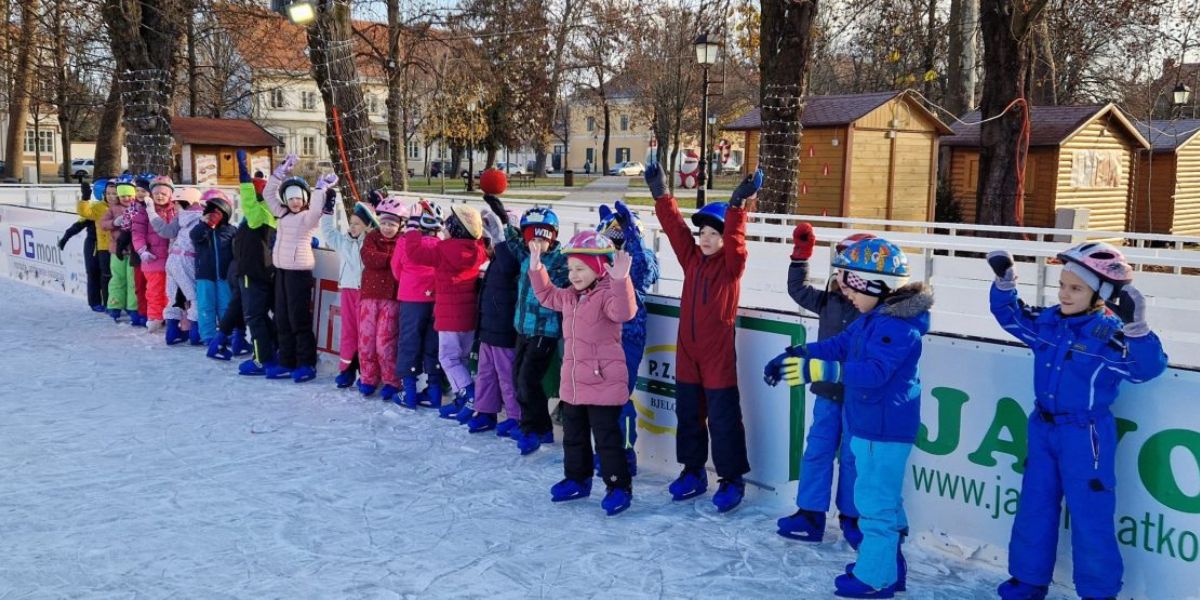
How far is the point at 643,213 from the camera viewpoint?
13.4 metres

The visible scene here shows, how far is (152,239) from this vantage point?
1021 centimetres

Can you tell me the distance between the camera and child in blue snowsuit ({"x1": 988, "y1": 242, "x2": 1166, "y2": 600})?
3814 mm

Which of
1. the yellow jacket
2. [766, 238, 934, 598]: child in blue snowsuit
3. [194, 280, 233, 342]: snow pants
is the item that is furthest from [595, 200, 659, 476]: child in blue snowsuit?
the yellow jacket

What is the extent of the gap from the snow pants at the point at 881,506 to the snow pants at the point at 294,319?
542 cm

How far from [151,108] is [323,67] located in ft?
17.2

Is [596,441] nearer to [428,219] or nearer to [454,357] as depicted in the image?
[454,357]

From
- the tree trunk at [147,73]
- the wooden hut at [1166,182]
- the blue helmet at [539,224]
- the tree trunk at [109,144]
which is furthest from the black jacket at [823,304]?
the tree trunk at [109,144]

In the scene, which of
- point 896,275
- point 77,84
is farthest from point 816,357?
point 77,84

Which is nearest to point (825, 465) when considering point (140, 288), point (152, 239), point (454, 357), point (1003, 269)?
point (1003, 269)

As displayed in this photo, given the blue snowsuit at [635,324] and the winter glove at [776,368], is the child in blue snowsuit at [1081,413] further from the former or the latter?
the blue snowsuit at [635,324]

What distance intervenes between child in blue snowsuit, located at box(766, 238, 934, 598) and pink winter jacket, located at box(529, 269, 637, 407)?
1224mm

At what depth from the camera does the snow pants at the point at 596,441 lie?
208 inches

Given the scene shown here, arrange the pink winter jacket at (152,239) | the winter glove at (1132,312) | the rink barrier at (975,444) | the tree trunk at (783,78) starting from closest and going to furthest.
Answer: the winter glove at (1132,312)
the rink barrier at (975,444)
the pink winter jacket at (152,239)
the tree trunk at (783,78)

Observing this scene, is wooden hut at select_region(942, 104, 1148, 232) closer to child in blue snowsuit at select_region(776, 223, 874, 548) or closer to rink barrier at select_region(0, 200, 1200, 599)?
rink barrier at select_region(0, 200, 1200, 599)
